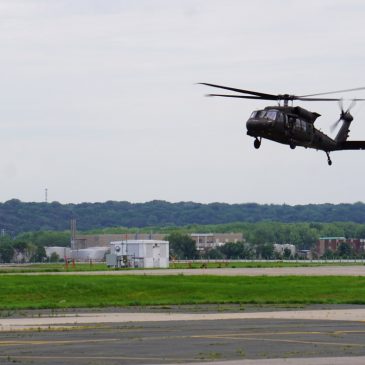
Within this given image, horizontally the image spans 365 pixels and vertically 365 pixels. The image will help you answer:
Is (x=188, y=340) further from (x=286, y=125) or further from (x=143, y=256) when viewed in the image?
(x=143, y=256)

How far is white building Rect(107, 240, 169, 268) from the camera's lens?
152 meters

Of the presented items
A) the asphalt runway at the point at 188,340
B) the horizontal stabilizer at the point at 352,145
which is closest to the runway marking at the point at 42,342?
the asphalt runway at the point at 188,340

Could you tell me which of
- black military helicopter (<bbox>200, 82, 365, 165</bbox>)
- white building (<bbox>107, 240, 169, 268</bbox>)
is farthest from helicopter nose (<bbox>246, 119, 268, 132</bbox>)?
white building (<bbox>107, 240, 169, 268</bbox>)

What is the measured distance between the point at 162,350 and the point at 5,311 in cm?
2255

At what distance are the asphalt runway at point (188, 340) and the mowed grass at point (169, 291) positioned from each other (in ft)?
41.3

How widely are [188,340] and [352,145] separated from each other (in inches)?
1318

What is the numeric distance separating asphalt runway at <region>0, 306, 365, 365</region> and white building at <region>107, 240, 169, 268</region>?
100552mm

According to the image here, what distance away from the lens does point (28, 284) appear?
2977 inches

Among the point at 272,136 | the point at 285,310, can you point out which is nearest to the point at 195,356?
the point at 285,310

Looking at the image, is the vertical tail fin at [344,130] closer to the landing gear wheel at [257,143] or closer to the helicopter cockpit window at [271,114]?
the helicopter cockpit window at [271,114]

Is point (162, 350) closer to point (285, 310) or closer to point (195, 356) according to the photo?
point (195, 356)

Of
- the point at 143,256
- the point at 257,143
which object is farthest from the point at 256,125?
the point at 143,256

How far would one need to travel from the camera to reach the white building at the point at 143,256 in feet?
498

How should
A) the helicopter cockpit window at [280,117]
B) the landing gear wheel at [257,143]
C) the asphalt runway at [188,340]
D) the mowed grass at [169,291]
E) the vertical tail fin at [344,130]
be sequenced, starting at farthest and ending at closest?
the vertical tail fin at [344,130]
the mowed grass at [169,291]
the helicopter cockpit window at [280,117]
the landing gear wheel at [257,143]
the asphalt runway at [188,340]
